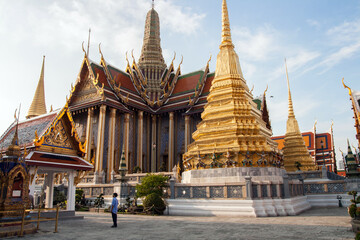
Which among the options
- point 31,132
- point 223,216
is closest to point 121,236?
point 223,216

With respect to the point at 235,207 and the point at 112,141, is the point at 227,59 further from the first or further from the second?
the point at 112,141

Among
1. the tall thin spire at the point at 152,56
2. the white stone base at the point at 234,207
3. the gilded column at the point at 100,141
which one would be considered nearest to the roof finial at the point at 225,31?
the white stone base at the point at 234,207

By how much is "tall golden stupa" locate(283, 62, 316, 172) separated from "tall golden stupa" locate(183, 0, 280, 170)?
281 inches

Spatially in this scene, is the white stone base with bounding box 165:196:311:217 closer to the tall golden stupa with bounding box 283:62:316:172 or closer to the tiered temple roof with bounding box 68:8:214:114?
the tall golden stupa with bounding box 283:62:316:172

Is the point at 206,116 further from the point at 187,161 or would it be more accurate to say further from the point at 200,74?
the point at 200,74

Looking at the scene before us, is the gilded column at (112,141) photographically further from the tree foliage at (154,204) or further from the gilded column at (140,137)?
the tree foliage at (154,204)

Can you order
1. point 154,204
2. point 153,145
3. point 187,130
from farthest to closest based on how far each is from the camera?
point 153,145, point 187,130, point 154,204

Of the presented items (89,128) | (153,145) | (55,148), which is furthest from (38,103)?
(55,148)

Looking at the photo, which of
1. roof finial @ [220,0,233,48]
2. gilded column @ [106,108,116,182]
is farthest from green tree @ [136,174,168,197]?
gilded column @ [106,108,116,182]

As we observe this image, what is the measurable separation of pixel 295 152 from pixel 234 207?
14.4 metres

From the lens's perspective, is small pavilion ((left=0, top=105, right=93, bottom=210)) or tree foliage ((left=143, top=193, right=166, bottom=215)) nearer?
small pavilion ((left=0, top=105, right=93, bottom=210))

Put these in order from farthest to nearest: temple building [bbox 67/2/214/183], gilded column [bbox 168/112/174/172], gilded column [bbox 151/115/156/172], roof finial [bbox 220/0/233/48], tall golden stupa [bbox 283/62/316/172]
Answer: gilded column [bbox 151/115/156/172] < gilded column [bbox 168/112/174/172] < temple building [bbox 67/2/214/183] < tall golden stupa [bbox 283/62/316/172] < roof finial [bbox 220/0/233/48]

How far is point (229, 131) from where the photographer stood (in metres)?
13.7

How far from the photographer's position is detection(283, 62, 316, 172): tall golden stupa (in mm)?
21797
